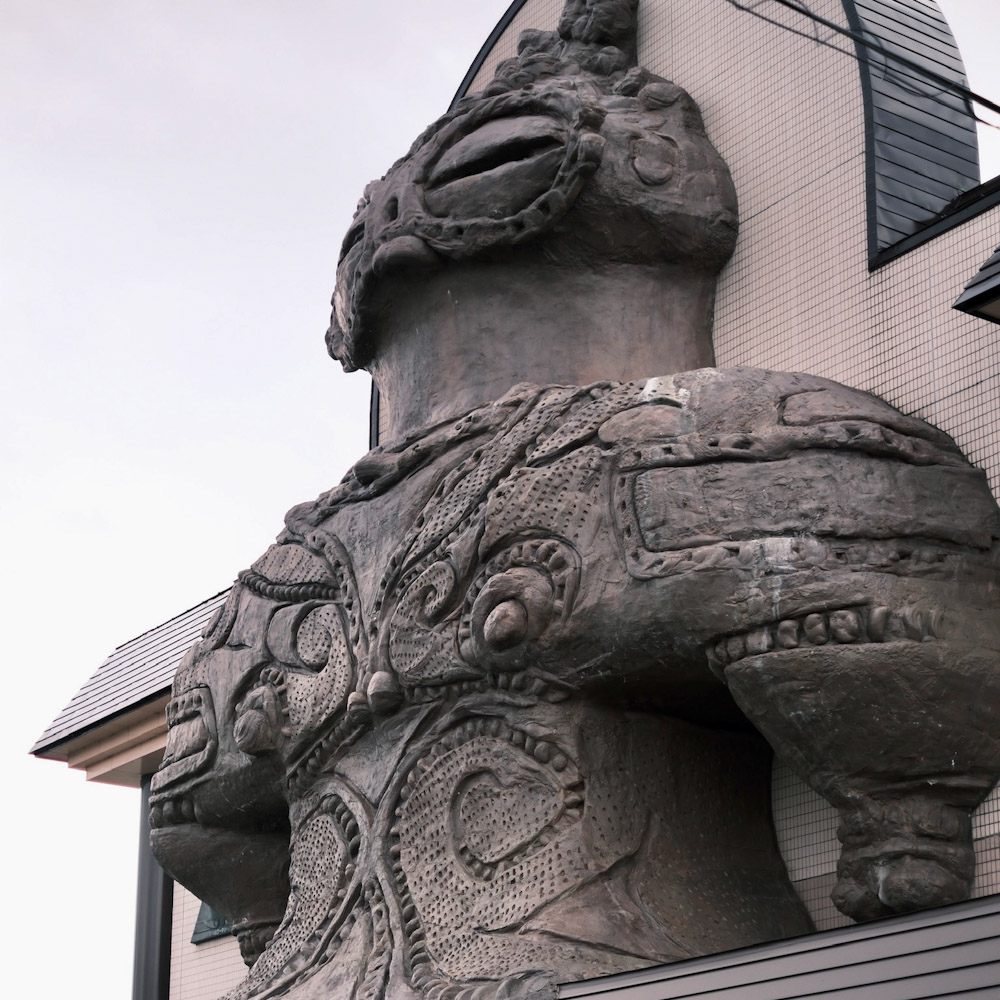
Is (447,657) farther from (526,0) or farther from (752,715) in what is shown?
(526,0)

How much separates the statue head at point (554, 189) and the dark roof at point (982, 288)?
156cm

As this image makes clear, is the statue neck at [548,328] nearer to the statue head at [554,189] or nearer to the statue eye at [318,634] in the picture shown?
the statue head at [554,189]

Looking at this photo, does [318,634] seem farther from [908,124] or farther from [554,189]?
[908,124]

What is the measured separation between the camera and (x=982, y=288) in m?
5.36

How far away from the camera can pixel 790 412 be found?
Answer: 5.61 meters

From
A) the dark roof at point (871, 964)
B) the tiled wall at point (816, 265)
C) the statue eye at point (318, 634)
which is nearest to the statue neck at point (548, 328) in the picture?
the tiled wall at point (816, 265)

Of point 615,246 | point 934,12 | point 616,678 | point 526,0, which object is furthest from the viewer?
point 526,0

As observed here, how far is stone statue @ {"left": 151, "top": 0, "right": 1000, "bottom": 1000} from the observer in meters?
5.19

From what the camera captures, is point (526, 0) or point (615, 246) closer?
point (615, 246)

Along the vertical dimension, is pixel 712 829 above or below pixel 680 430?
below

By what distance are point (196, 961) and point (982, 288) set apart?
5723 mm

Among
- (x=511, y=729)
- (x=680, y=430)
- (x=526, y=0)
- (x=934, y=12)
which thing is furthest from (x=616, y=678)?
(x=526, y=0)

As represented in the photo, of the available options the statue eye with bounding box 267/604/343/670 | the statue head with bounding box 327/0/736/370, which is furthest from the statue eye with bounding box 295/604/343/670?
the statue head with bounding box 327/0/736/370

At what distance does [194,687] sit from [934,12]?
12.8 ft
